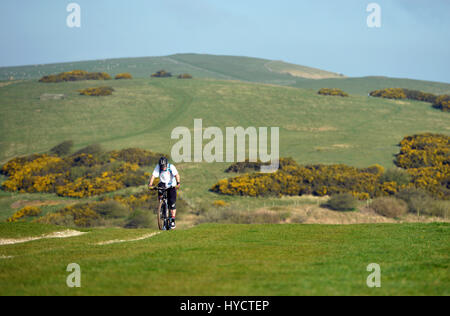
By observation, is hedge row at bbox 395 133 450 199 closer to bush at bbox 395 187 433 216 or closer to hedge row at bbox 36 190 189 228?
bush at bbox 395 187 433 216

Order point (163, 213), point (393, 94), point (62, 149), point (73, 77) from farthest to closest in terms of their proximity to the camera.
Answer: point (73, 77), point (393, 94), point (62, 149), point (163, 213)

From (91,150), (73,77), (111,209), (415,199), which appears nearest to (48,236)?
(111,209)

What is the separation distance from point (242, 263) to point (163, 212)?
758 cm

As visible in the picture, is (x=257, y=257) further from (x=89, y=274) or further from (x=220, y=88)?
(x=220, y=88)

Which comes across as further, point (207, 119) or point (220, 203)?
point (207, 119)

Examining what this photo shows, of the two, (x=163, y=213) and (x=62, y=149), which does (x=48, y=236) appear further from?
(x=62, y=149)

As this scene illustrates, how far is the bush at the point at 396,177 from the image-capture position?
39031 millimetres

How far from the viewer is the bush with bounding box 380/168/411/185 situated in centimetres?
3903

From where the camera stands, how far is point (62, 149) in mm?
52438

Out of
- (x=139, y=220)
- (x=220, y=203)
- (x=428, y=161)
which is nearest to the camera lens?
(x=139, y=220)

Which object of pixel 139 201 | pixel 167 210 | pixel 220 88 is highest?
pixel 220 88
